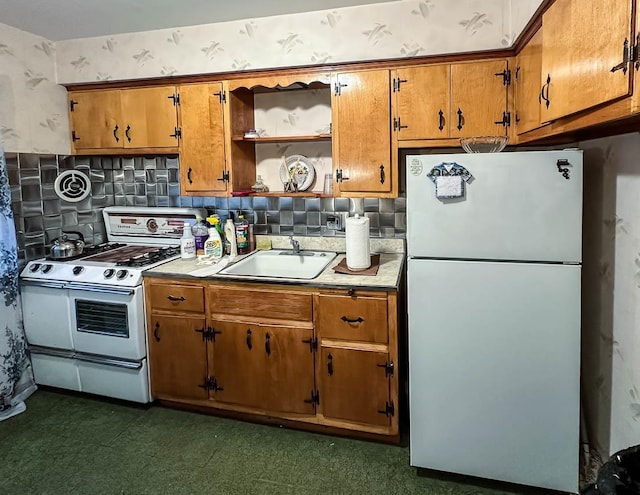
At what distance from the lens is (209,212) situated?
325 cm

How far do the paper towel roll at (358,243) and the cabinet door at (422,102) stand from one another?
0.56 meters

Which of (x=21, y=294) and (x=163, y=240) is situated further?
(x=163, y=240)

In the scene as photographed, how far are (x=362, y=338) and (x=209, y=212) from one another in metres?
1.58

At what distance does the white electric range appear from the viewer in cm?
267

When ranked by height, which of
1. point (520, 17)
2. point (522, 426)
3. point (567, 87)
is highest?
point (520, 17)

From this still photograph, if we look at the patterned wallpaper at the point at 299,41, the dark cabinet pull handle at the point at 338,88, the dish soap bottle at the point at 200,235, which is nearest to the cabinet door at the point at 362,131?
the dark cabinet pull handle at the point at 338,88

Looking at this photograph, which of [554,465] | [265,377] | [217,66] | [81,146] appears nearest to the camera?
[554,465]

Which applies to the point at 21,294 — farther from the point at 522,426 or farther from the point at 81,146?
the point at 522,426

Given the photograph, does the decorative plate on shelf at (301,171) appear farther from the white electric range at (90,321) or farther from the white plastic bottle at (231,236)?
the white electric range at (90,321)

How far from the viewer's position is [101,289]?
2672 mm

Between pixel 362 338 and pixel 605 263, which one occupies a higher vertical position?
pixel 605 263

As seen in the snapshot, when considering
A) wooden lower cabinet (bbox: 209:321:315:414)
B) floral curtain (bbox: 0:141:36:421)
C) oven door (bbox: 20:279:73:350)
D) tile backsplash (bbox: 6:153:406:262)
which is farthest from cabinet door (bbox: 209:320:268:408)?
floral curtain (bbox: 0:141:36:421)

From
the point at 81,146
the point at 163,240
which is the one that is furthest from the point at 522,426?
the point at 81,146

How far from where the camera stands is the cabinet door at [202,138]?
2828 mm
